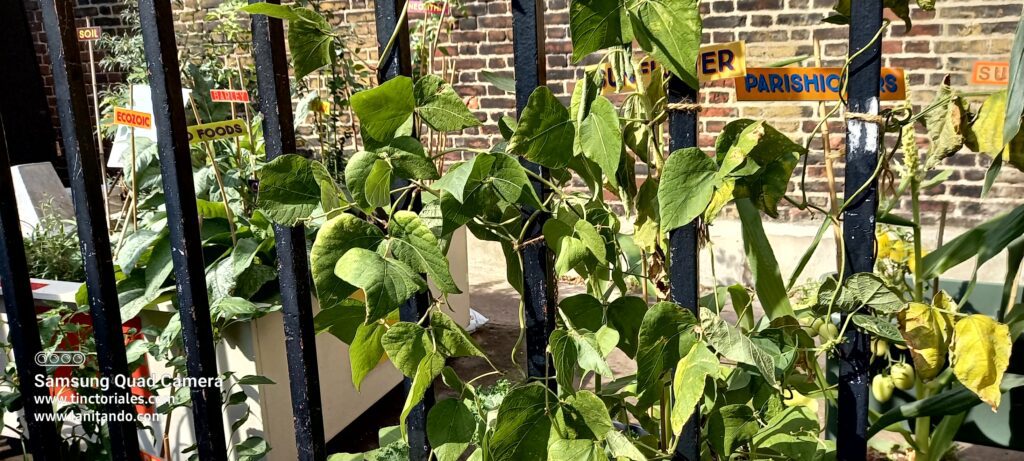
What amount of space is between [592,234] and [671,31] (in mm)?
192

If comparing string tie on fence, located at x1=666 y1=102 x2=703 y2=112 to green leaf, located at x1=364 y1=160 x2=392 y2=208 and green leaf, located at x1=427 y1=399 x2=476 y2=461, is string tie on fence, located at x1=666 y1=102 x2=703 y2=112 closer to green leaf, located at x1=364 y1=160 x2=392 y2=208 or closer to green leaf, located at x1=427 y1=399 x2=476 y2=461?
green leaf, located at x1=364 y1=160 x2=392 y2=208

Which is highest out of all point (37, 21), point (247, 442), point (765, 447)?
point (37, 21)

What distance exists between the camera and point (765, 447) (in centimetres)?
89

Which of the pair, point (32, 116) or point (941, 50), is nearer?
point (941, 50)

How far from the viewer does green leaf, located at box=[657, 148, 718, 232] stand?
25.6 inches

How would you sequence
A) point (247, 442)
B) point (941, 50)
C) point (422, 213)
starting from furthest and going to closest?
point (941, 50), point (247, 442), point (422, 213)

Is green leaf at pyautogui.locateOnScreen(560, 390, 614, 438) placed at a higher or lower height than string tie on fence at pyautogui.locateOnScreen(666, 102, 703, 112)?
lower

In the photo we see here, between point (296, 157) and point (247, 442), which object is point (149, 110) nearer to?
point (247, 442)

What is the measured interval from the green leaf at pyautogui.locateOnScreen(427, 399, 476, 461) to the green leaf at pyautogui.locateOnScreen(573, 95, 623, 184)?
11.8 inches

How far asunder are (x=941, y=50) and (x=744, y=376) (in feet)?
11.0

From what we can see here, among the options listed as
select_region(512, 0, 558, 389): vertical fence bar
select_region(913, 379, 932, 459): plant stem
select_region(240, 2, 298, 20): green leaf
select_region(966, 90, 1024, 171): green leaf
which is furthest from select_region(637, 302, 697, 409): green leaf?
select_region(913, 379, 932, 459): plant stem

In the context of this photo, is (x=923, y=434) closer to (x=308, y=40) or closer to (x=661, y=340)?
(x=661, y=340)

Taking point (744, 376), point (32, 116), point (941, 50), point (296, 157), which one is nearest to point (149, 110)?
point (296, 157)

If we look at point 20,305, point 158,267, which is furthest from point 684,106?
point 158,267
